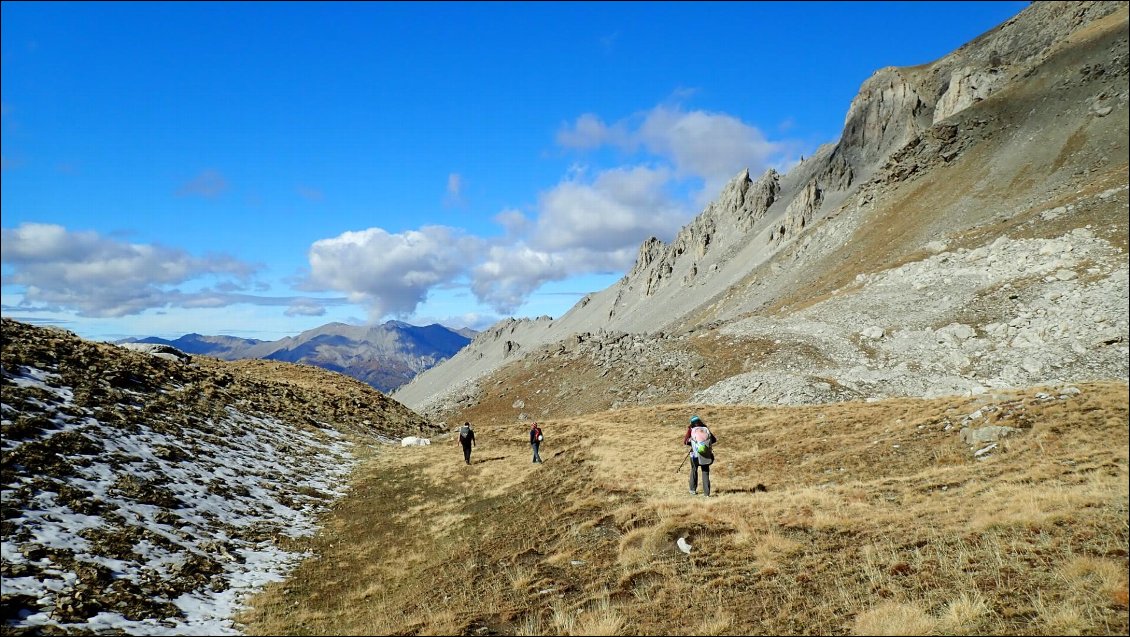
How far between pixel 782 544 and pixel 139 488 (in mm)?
18767

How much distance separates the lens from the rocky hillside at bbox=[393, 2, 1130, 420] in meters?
38.5

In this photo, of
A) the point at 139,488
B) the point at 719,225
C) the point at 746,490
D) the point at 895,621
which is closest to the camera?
the point at 895,621

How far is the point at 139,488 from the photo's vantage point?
16.2 meters

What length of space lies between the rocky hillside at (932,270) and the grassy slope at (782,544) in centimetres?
1389

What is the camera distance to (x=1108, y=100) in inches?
2643

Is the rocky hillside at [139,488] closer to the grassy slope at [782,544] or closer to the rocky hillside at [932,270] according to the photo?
the grassy slope at [782,544]

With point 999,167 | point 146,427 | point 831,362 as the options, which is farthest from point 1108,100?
point 146,427

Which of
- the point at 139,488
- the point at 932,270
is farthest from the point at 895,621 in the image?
the point at 932,270

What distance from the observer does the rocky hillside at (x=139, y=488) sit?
35.8 feet

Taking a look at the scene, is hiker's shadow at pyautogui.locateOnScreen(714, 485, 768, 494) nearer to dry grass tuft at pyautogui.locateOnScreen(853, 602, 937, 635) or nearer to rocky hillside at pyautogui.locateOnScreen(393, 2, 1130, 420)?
dry grass tuft at pyautogui.locateOnScreen(853, 602, 937, 635)

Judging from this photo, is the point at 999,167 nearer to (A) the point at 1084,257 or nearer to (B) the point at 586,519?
(A) the point at 1084,257

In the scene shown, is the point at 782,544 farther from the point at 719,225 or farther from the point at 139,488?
the point at 719,225

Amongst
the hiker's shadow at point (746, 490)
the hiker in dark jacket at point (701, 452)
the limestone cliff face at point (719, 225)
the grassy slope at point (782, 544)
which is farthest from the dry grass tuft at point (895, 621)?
the limestone cliff face at point (719, 225)

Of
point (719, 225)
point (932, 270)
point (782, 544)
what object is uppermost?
point (719, 225)
